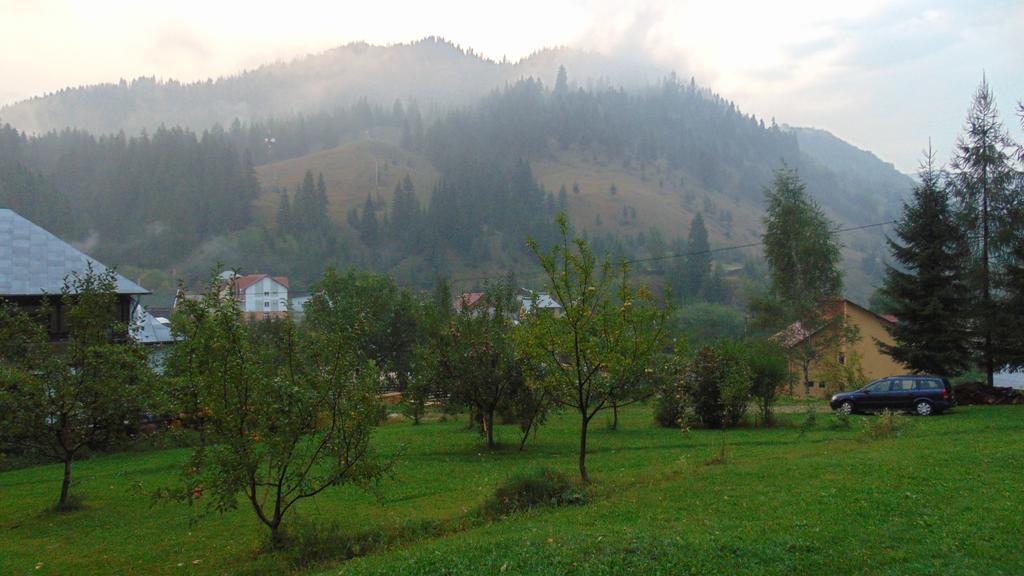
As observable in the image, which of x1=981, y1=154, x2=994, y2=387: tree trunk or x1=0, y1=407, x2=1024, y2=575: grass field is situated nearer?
x1=0, y1=407, x2=1024, y2=575: grass field

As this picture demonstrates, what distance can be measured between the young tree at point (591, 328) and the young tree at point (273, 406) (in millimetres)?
4307

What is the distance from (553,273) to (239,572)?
7636 mm

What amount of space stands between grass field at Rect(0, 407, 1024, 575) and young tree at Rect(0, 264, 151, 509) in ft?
6.19

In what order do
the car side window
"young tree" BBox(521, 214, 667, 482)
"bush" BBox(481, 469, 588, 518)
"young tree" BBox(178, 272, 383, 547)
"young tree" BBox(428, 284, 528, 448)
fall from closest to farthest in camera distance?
"young tree" BBox(178, 272, 383, 547), "bush" BBox(481, 469, 588, 518), "young tree" BBox(521, 214, 667, 482), "young tree" BBox(428, 284, 528, 448), the car side window

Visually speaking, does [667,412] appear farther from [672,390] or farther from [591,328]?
[591,328]

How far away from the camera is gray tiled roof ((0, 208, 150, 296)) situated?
34.3 m

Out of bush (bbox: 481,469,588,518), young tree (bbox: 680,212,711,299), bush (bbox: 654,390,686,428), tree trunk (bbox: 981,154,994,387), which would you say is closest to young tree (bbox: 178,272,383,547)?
bush (bbox: 481,469,588,518)

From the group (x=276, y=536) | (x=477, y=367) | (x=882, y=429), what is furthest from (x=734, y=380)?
(x=276, y=536)

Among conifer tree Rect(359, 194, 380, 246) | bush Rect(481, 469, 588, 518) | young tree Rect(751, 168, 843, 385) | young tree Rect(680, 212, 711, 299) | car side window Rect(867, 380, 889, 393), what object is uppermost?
conifer tree Rect(359, 194, 380, 246)

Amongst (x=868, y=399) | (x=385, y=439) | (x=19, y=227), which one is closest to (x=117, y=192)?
(x=19, y=227)

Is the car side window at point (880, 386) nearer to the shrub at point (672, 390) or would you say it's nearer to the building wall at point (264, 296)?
the shrub at point (672, 390)

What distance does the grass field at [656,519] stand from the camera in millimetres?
8961

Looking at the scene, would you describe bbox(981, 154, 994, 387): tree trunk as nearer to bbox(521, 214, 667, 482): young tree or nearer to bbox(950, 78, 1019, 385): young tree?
bbox(950, 78, 1019, 385): young tree

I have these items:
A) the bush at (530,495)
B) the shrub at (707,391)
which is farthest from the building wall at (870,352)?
the bush at (530,495)
